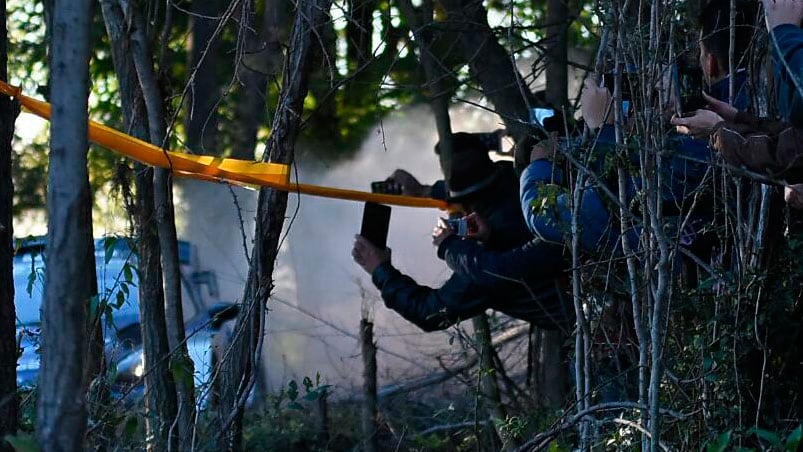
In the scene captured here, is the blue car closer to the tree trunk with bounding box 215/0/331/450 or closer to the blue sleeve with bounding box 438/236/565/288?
the tree trunk with bounding box 215/0/331/450

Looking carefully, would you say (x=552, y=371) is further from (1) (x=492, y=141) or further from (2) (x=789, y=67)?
(2) (x=789, y=67)

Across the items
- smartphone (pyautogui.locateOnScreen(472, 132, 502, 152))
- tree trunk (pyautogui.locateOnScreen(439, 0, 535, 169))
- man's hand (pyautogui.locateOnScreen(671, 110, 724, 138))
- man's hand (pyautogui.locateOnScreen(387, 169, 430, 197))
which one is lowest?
man's hand (pyautogui.locateOnScreen(671, 110, 724, 138))

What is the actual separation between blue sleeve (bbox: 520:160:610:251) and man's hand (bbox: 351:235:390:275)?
1361mm

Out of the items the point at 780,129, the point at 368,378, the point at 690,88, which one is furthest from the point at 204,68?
the point at 780,129

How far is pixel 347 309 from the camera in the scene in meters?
10.0

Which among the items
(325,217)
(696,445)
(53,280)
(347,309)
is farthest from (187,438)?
(325,217)

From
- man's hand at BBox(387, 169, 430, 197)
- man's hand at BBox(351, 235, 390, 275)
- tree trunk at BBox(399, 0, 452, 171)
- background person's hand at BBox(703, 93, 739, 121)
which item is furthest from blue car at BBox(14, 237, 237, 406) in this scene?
background person's hand at BBox(703, 93, 739, 121)

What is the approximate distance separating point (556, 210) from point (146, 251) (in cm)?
226

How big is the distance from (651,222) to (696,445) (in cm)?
88

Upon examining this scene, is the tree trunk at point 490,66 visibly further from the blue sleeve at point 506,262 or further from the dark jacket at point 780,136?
the dark jacket at point 780,136

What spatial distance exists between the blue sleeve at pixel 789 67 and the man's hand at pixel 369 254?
2.94m

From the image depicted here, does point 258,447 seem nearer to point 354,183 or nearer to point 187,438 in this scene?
point 187,438

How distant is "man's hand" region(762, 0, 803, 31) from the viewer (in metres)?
3.93

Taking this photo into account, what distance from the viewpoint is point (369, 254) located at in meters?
6.56
